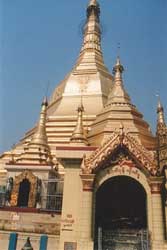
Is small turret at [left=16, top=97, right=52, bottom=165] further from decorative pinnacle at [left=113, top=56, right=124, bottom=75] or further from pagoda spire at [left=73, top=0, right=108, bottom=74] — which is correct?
pagoda spire at [left=73, top=0, right=108, bottom=74]

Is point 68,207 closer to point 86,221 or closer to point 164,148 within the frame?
point 86,221

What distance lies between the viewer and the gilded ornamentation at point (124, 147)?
1458 centimetres

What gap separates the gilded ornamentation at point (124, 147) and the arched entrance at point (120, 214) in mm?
1091

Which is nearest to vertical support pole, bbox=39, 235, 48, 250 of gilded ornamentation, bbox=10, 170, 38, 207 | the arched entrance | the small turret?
the arched entrance

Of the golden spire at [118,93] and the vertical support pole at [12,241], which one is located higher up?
the golden spire at [118,93]

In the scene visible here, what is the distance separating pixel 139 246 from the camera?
13992 mm

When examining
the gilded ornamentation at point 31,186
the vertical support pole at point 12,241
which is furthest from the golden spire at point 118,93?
the vertical support pole at point 12,241

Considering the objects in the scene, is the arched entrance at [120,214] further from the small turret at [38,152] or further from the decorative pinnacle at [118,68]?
the decorative pinnacle at [118,68]

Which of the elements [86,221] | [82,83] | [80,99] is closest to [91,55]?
[82,83]

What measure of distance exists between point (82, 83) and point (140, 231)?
2092cm

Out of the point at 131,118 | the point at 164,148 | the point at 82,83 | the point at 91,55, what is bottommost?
the point at 164,148

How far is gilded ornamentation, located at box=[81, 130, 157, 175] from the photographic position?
1458 centimetres

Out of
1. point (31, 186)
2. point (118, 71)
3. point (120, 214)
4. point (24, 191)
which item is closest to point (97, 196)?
point (120, 214)

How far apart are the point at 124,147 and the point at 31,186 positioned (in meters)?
8.32
